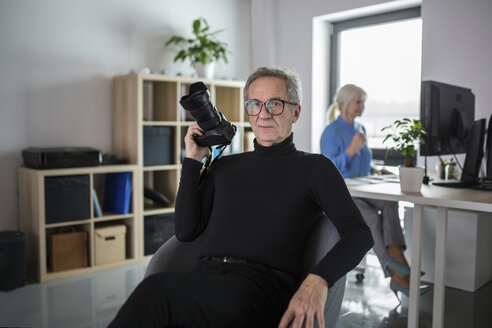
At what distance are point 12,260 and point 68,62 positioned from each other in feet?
5.17

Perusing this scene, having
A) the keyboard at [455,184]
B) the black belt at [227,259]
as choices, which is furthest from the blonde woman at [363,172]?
the black belt at [227,259]

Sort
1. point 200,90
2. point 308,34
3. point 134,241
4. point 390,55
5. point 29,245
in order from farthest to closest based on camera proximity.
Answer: point 308,34 → point 390,55 → point 134,241 → point 29,245 → point 200,90

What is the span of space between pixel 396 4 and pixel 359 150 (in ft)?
5.69

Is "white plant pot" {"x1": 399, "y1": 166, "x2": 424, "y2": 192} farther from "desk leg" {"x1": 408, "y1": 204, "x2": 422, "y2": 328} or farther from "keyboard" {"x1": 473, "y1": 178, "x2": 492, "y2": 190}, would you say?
"keyboard" {"x1": 473, "y1": 178, "x2": 492, "y2": 190}

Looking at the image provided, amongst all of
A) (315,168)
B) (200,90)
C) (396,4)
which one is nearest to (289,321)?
(315,168)

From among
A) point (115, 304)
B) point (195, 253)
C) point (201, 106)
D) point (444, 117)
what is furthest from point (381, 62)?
point (195, 253)

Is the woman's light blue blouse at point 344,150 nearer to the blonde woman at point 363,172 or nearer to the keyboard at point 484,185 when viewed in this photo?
the blonde woman at point 363,172

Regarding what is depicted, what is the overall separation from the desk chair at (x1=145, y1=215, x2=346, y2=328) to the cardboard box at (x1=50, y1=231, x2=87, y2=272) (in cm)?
199

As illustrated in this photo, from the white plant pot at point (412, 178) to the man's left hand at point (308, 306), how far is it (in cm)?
117

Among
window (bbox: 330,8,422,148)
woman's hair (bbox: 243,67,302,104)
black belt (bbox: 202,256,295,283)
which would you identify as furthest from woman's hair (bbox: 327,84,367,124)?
black belt (bbox: 202,256,295,283)

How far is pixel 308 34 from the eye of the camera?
185 inches

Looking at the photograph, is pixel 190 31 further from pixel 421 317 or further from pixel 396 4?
pixel 421 317

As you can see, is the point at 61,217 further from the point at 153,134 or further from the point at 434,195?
the point at 434,195

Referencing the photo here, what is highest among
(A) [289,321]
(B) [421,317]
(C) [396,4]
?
(C) [396,4]
